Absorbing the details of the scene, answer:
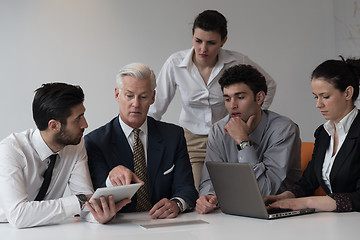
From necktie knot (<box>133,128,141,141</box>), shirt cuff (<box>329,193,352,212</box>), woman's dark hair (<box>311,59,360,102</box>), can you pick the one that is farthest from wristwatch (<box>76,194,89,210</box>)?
woman's dark hair (<box>311,59,360,102</box>)

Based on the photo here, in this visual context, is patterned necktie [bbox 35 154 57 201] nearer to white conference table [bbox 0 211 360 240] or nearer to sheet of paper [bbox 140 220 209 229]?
white conference table [bbox 0 211 360 240]

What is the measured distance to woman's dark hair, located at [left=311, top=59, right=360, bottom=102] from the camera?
96.0 inches

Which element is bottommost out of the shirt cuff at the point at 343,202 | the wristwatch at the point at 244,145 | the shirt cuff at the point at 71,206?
the shirt cuff at the point at 343,202

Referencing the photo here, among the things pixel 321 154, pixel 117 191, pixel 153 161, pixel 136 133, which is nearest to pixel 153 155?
pixel 153 161

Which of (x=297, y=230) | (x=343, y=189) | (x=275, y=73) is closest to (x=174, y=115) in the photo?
(x=275, y=73)

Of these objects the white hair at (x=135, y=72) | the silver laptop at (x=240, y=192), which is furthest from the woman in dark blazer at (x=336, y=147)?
the white hair at (x=135, y=72)

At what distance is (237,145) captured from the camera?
2.75 metres

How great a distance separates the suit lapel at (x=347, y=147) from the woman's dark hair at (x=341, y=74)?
6.0 inches

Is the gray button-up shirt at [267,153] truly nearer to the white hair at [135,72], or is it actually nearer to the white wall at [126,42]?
the white hair at [135,72]

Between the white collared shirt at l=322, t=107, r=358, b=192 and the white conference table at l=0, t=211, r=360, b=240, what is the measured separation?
11.5 inches

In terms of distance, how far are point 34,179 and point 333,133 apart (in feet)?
4.61

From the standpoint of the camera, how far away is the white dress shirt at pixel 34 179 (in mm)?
2154

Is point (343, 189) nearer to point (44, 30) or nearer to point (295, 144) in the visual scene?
point (295, 144)

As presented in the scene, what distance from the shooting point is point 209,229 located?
6.74ft
